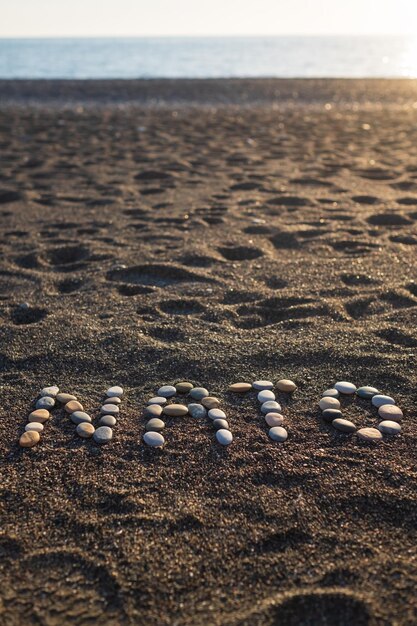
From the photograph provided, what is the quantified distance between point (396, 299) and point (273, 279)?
2.21 feet

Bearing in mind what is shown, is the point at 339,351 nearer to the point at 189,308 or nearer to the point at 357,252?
the point at 189,308

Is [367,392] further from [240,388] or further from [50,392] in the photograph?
[50,392]

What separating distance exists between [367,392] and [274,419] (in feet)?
1.32

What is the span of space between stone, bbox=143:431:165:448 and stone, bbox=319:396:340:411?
1.99 feet

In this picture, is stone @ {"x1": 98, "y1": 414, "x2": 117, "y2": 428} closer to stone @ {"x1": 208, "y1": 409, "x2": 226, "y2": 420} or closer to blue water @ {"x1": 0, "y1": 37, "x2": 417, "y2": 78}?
stone @ {"x1": 208, "y1": 409, "x2": 226, "y2": 420}

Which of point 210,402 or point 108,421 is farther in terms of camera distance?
point 210,402

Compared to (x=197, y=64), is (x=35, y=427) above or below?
below

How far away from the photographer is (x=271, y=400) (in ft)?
7.14

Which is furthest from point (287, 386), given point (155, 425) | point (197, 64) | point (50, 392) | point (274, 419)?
point (197, 64)

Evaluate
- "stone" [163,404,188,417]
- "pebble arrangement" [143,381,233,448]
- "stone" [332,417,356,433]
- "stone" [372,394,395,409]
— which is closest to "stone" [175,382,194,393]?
"pebble arrangement" [143,381,233,448]

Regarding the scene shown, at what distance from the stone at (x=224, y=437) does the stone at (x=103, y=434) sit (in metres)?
0.37

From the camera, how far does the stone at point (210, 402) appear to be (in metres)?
2.15

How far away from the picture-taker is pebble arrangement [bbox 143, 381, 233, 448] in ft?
6.46

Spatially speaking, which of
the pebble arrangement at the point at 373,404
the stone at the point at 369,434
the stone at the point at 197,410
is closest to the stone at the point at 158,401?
the stone at the point at 197,410
